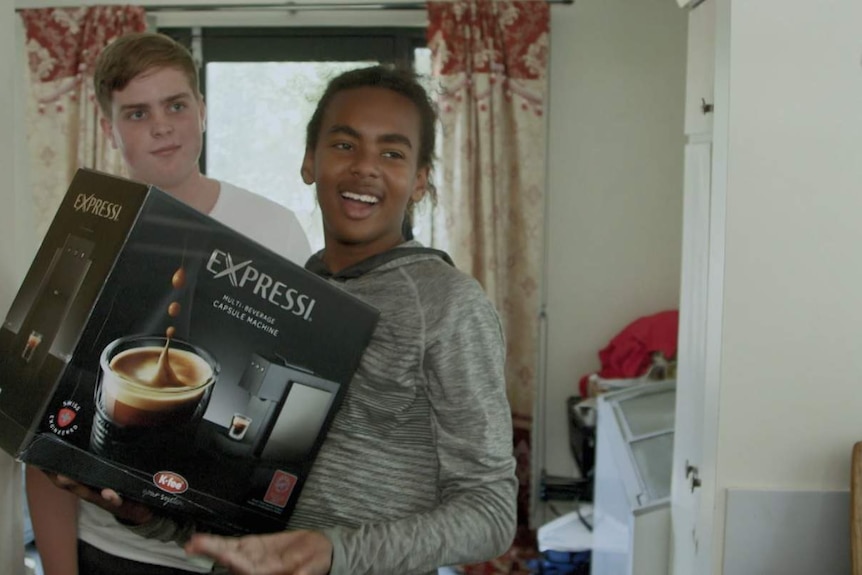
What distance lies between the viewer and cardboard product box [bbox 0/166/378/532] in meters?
0.73

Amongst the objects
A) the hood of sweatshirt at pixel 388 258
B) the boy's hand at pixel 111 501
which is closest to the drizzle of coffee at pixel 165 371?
the boy's hand at pixel 111 501

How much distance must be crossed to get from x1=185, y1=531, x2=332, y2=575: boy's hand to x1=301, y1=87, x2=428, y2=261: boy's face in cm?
31

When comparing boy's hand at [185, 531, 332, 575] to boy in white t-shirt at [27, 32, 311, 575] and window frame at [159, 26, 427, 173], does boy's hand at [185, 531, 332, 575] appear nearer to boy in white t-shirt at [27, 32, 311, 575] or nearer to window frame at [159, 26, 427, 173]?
boy in white t-shirt at [27, 32, 311, 575]

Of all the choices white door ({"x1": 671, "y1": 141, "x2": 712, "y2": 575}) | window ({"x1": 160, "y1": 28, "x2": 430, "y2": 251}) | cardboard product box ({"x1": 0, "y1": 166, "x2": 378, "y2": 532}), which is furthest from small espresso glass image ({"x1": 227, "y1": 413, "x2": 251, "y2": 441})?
window ({"x1": 160, "y1": 28, "x2": 430, "y2": 251})

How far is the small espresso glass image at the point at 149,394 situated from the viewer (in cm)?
74

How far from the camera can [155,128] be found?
1.16 m

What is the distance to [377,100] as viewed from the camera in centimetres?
94

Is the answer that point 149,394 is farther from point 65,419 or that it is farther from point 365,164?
point 365,164

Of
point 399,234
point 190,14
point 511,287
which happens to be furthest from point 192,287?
point 190,14

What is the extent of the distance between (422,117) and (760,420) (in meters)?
0.66

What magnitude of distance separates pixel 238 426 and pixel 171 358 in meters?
0.08

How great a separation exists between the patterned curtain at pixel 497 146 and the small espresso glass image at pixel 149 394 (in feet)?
9.28

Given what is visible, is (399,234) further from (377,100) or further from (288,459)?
(288,459)

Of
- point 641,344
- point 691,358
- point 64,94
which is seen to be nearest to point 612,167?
point 641,344
